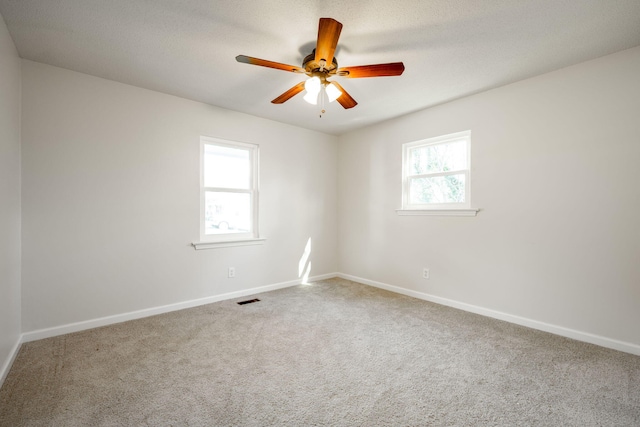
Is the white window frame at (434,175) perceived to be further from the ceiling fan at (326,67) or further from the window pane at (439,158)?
the ceiling fan at (326,67)

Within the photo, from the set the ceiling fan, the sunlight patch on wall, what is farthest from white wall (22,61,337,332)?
the ceiling fan

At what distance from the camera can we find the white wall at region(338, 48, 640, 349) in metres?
2.33

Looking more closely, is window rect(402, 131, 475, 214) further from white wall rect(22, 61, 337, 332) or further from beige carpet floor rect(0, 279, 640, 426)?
white wall rect(22, 61, 337, 332)

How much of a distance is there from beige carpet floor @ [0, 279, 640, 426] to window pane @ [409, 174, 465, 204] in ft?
4.52

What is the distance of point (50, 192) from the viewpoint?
257 cm

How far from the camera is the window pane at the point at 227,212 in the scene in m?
3.61

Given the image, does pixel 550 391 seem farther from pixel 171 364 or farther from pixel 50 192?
pixel 50 192

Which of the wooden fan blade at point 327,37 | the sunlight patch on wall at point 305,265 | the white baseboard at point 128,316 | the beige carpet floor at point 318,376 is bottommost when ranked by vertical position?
the beige carpet floor at point 318,376

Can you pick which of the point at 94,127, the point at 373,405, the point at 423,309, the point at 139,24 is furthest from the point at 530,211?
the point at 94,127

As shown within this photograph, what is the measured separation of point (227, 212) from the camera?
3775mm

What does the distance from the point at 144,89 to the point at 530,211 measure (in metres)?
4.09

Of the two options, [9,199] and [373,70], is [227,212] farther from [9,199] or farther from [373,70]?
[373,70]

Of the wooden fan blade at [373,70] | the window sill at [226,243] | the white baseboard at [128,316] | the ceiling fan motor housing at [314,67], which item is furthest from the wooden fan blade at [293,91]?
the white baseboard at [128,316]

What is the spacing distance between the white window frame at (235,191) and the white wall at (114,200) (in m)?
0.08
